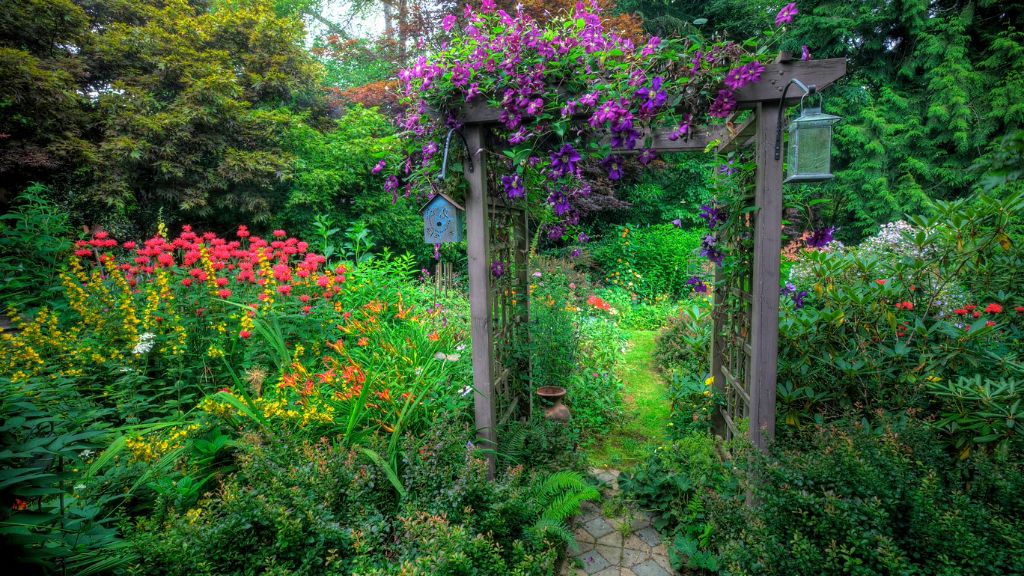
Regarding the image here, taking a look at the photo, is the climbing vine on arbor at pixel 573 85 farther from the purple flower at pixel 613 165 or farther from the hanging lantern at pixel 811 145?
the hanging lantern at pixel 811 145

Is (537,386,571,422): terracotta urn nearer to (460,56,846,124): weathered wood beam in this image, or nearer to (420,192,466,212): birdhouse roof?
(420,192,466,212): birdhouse roof

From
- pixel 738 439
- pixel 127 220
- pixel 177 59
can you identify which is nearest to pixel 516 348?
pixel 738 439

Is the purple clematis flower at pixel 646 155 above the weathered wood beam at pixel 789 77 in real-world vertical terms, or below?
below

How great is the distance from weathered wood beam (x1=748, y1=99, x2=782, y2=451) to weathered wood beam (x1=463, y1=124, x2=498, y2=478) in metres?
1.23

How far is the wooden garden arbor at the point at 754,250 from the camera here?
1947 mm

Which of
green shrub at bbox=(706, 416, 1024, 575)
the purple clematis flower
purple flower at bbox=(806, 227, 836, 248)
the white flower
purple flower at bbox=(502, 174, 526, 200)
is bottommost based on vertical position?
green shrub at bbox=(706, 416, 1024, 575)

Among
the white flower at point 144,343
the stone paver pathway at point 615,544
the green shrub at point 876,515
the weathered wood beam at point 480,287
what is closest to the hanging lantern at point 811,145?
the green shrub at point 876,515

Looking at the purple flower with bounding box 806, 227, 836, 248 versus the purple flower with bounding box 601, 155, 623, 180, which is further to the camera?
the purple flower with bounding box 806, 227, 836, 248

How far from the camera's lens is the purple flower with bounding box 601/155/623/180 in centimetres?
214

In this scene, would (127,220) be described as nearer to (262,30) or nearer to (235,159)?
(235,159)

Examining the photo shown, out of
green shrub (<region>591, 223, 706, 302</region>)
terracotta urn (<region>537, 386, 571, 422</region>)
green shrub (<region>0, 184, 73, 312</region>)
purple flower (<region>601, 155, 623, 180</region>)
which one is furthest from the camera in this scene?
A: green shrub (<region>591, 223, 706, 302</region>)

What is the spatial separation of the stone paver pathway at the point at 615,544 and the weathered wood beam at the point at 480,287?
57 centimetres

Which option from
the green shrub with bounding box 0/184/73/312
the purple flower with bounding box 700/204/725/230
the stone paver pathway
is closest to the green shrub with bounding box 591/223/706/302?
the purple flower with bounding box 700/204/725/230

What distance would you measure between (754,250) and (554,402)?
1785 mm
